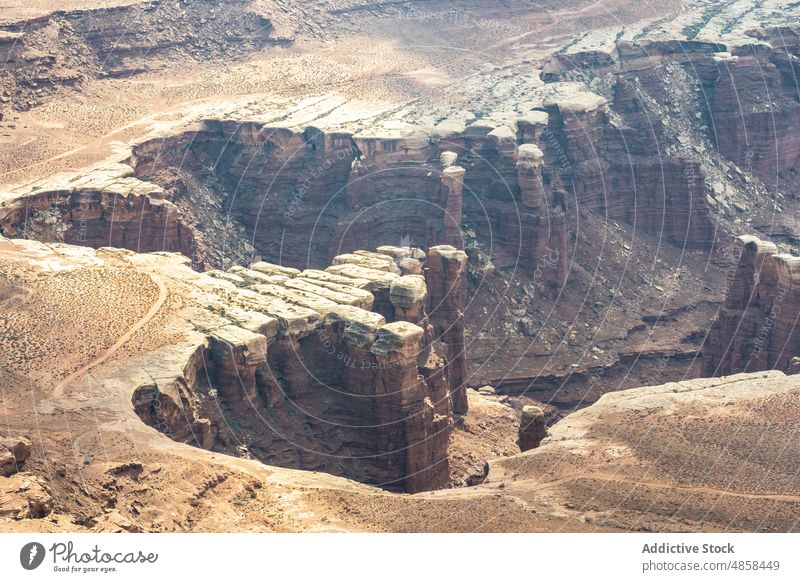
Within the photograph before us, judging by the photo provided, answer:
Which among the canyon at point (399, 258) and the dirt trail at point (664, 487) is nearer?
the dirt trail at point (664, 487)

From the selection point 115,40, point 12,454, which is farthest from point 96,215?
point 12,454

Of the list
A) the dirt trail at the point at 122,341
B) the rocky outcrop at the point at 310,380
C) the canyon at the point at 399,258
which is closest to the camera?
the canyon at the point at 399,258

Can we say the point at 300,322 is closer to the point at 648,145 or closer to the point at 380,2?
the point at 648,145

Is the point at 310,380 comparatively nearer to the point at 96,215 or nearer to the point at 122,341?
the point at 122,341

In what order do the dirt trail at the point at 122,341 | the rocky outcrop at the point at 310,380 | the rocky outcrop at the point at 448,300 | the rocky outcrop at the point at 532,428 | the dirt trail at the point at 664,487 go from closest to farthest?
1. the dirt trail at the point at 664,487
2. the dirt trail at the point at 122,341
3. the rocky outcrop at the point at 310,380
4. the rocky outcrop at the point at 532,428
5. the rocky outcrop at the point at 448,300
